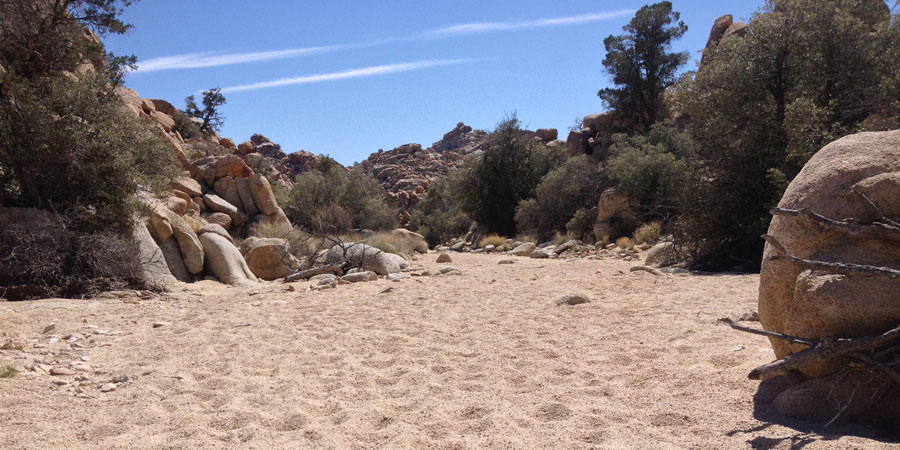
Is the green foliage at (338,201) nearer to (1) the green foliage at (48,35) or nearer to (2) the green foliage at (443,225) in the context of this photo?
(2) the green foliage at (443,225)

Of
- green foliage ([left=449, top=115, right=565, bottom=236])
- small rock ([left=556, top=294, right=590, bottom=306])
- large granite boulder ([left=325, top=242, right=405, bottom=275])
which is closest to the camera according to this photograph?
small rock ([left=556, top=294, right=590, bottom=306])

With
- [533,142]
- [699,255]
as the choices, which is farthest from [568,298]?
[533,142]

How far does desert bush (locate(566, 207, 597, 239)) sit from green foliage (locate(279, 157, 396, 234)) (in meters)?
8.62

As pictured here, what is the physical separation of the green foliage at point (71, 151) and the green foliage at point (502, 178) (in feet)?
60.2

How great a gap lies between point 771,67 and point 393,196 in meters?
34.8

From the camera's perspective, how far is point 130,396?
384cm

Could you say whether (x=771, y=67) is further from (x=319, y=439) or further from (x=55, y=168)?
(x=55, y=168)

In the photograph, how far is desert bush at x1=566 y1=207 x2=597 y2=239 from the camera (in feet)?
65.0

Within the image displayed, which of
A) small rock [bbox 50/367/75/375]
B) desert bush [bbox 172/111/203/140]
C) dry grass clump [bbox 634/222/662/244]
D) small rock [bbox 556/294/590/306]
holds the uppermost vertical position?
desert bush [bbox 172/111/203/140]

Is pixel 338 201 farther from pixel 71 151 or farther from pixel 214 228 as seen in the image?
pixel 71 151

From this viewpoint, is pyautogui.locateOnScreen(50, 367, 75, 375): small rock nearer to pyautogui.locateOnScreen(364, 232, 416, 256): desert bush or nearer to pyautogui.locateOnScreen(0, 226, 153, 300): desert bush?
pyautogui.locateOnScreen(0, 226, 153, 300): desert bush

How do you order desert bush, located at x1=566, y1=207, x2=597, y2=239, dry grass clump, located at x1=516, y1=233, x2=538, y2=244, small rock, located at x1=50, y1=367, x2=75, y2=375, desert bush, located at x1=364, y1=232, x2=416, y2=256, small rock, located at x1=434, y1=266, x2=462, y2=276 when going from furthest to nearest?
1. dry grass clump, located at x1=516, y1=233, x2=538, y2=244
2. desert bush, located at x1=566, y1=207, x2=597, y2=239
3. desert bush, located at x1=364, y1=232, x2=416, y2=256
4. small rock, located at x1=434, y1=266, x2=462, y2=276
5. small rock, located at x1=50, y1=367, x2=75, y2=375

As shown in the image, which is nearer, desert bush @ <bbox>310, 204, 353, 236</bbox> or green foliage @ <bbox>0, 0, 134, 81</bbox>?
green foliage @ <bbox>0, 0, 134, 81</bbox>

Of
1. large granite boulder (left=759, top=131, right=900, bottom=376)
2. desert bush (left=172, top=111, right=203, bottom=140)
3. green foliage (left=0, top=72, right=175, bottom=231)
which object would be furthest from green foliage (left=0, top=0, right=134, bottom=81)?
desert bush (left=172, top=111, right=203, bottom=140)
